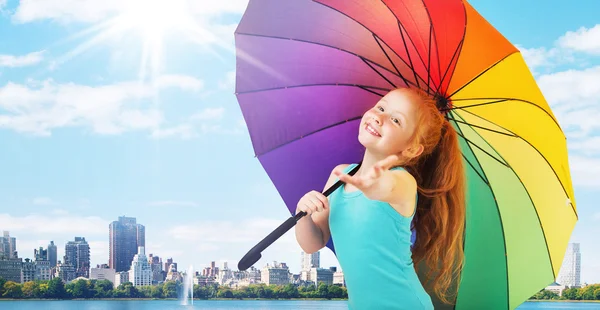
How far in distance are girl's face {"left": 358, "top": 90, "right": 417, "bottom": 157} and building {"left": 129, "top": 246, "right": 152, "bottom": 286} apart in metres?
68.7

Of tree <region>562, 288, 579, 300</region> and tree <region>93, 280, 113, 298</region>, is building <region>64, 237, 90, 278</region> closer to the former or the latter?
tree <region>93, 280, 113, 298</region>

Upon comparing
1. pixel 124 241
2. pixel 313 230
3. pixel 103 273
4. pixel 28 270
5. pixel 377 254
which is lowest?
pixel 103 273

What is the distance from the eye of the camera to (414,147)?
10.5 ft

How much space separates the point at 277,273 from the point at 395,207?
59.6 m

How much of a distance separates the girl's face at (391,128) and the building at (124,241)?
70370 mm

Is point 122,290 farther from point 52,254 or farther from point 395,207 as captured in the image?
point 395,207

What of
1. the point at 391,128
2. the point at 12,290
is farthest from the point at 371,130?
the point at 12,290

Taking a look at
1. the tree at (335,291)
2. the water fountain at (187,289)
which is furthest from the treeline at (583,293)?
the water fountain at (187,289)

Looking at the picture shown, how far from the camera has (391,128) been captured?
3186 millimetres

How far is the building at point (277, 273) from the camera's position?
201ft

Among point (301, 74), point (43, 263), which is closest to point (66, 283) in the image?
point (43, 263)

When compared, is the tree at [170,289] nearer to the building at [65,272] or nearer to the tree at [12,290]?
the building at [65,272]

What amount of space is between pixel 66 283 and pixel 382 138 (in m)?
72.0

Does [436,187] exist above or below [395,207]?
above
